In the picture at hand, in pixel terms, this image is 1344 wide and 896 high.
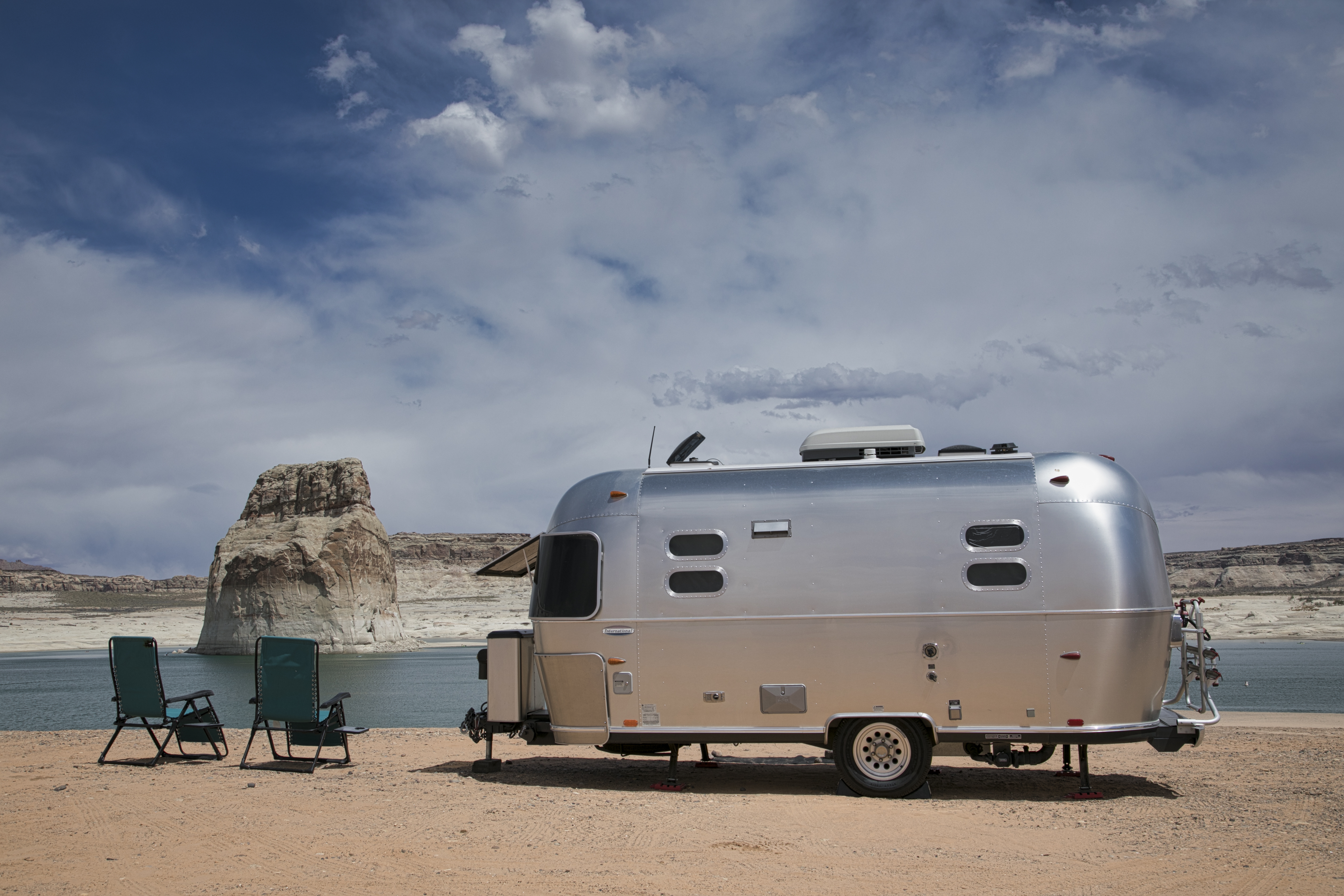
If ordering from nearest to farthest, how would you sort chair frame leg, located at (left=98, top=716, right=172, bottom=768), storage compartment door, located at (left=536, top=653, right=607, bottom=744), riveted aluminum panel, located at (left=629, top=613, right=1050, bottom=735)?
1. riveted aluminum panel, located at (left=629, top=613, right=1050, bottom=735)
2. storage compartment door, located at (left=536, top=653, right=607, bottom=744)
3. chair frame leg, located at (left=98, top=716, right=172, bottom=768)

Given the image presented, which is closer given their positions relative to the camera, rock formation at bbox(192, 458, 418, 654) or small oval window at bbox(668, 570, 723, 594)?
small oval window at bbox(668, 570, 723, 594)

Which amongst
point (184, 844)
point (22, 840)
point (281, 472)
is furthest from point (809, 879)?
point (281, 472)

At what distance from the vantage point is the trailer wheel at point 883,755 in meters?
9.02

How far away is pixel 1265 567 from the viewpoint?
125m

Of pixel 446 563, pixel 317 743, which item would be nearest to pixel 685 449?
pixel 317 743

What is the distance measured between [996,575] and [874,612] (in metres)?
1.17

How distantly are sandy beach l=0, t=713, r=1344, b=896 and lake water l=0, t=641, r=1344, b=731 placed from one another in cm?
828

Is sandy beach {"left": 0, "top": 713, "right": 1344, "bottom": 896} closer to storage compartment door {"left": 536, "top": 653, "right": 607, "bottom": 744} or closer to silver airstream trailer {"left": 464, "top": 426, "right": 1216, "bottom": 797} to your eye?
storage compartment door {"left": 536, "top": 653, "right": 607, "bottom": 744}

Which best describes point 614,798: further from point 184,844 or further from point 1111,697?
point 1111,697

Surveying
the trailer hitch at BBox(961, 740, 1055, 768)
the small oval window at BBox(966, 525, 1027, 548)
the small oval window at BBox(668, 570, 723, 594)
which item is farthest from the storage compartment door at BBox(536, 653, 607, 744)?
the small oval window at BBox(966, 525, 1027, 548)

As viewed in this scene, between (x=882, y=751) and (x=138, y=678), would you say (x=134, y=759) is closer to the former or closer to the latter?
(x=138, y=678)

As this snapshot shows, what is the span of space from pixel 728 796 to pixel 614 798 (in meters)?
1.09

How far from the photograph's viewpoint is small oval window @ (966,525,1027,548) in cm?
894

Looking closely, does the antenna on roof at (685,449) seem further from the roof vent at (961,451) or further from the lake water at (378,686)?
the lake water at (378,686)
